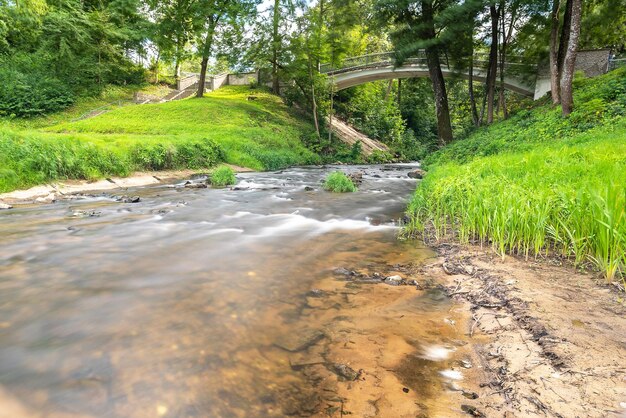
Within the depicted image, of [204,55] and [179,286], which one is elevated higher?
[204,55]

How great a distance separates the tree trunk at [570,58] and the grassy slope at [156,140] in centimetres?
1374

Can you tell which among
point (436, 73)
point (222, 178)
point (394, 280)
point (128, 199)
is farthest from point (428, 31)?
point (394, 280)

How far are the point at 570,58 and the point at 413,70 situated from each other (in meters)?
19.9

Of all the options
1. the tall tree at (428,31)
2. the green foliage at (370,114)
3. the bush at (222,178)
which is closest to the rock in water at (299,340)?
the bush at (222,178)

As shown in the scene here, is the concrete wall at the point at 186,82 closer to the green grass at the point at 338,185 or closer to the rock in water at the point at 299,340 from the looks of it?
the green grass at the point at 338,185

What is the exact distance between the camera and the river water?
7.30 ft

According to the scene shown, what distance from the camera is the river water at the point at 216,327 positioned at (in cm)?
223

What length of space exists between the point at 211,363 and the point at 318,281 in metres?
1.85

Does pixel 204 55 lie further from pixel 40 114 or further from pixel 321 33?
pixel 40 114

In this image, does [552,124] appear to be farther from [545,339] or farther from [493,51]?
[545,339]

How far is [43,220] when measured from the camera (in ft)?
22.9

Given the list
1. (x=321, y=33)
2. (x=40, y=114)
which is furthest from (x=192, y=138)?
(x=40, y=114)

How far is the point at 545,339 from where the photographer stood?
257 cm

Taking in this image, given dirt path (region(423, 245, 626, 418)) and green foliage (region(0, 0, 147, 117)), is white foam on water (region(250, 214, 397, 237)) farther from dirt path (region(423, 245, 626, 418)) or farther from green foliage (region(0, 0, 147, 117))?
green foliage (region(0, 0, 147, 117))
